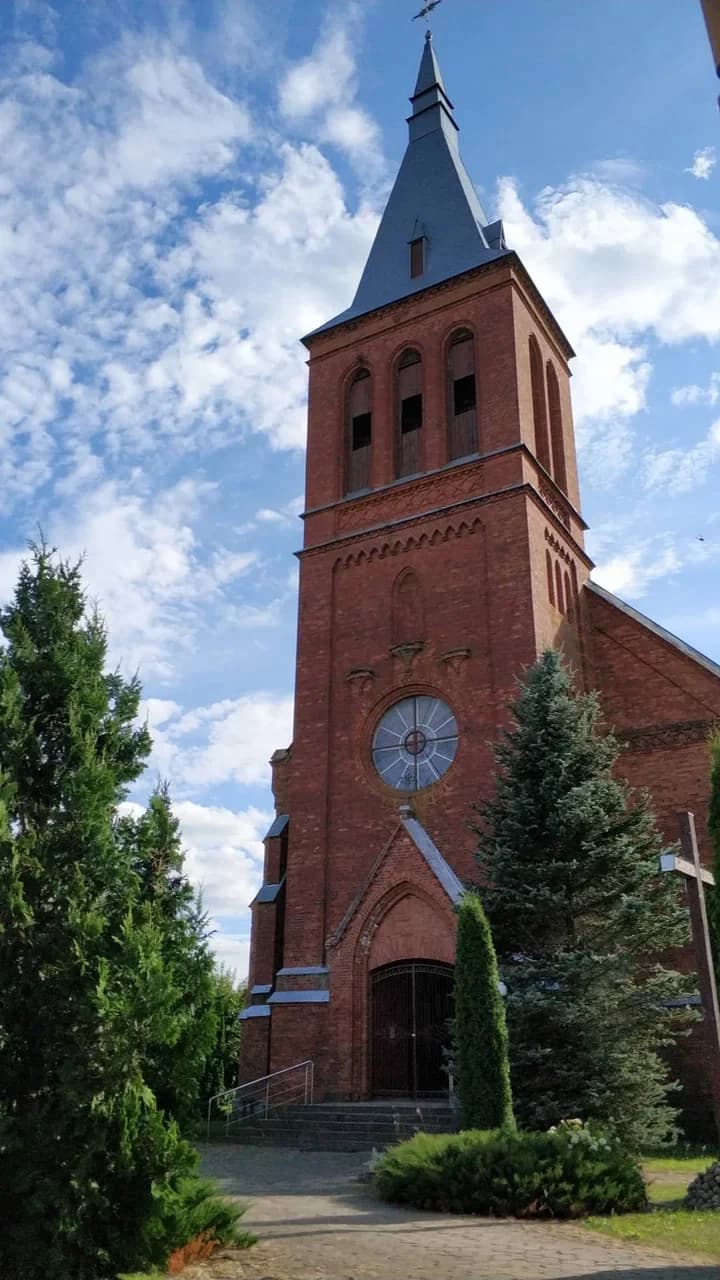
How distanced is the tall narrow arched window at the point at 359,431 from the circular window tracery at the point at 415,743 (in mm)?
6078

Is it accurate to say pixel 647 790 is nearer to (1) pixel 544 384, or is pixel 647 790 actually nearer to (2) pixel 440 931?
(2) pixel 440 931

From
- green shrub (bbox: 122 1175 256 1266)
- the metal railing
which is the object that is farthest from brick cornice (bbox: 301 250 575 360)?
green shrub (bbox: 122 1175 256 1266)

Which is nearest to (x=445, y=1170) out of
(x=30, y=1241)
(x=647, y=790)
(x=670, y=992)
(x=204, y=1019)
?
(x=204, y=1019)

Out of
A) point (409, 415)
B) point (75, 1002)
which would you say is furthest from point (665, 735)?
point (75, 1002)

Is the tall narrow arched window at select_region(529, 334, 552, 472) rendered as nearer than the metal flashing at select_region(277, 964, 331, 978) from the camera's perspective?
No

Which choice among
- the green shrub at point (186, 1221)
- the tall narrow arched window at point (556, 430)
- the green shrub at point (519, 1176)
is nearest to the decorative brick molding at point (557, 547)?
the tall narrow arched window at point (556, 430)

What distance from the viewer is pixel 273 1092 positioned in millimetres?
18328

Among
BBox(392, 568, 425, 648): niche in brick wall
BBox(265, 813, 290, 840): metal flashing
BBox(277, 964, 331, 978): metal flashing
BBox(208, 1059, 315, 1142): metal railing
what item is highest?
BBox(392, 568, 425, 648): niche in brick wall

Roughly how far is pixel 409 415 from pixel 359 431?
143cm

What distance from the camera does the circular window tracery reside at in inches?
798

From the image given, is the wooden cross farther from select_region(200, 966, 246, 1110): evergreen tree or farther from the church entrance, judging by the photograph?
select_region(200, 966, 246, 1110): evergreen tree

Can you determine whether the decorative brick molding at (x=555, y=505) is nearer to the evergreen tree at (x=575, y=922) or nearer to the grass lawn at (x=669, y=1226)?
the evergreen tree at (x=575, y=922)

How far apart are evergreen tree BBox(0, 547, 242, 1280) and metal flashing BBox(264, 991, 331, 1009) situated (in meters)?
11.5

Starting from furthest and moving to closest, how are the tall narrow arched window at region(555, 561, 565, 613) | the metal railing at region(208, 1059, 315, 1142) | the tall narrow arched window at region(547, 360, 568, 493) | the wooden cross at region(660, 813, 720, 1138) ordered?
the tall narrow arched window at region(547, 360, 568, 493), the tall narrow arched window at region(555, 561, 565, 613), the metal railing at region(208, 1059, 315, 1142), the wooden cross at region(660, 813, 720, 1138)
